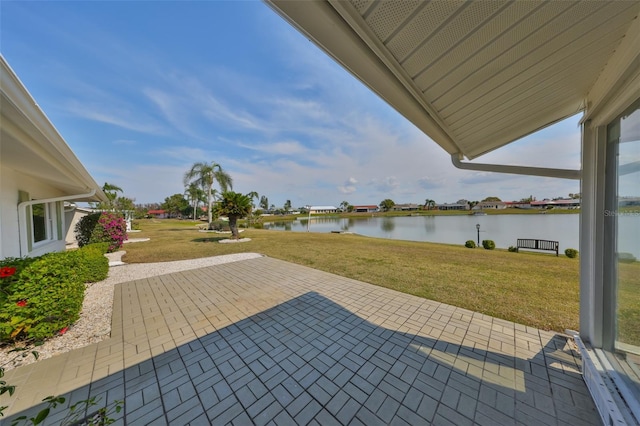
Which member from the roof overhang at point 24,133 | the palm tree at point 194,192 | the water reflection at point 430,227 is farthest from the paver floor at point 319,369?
the palm tree at point 194,192

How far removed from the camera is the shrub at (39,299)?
2.39 m

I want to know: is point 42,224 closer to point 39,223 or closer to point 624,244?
point 39,223

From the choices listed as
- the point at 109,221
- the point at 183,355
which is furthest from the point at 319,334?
the point at 109,221

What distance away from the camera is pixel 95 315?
3.41 metres

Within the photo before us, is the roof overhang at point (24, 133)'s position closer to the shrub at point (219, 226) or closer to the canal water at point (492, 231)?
the shrub at point (219, 226)

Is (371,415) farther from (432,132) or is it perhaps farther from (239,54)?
(239,54)

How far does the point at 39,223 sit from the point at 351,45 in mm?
8542

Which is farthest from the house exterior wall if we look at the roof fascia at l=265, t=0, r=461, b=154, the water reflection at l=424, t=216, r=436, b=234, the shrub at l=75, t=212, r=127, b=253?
the water reflection at l=424, t=216, r=436, b=234

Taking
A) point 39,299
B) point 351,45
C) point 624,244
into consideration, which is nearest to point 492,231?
point 624,244

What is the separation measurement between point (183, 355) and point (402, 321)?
2.72 m

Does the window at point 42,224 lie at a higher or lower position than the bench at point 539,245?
higher

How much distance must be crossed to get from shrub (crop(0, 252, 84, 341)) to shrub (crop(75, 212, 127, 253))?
23.5 ft

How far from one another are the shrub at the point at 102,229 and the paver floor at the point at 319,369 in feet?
23.1

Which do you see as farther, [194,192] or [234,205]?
[194,192]
